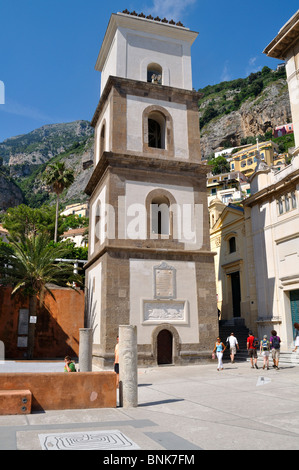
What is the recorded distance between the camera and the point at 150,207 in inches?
859

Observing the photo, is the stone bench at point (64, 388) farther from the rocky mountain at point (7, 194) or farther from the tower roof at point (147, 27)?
the rocky mountain at point (7, 194)

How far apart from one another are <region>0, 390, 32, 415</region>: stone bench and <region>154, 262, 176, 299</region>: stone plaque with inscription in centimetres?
1220

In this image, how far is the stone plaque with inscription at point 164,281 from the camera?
20609 millimetres

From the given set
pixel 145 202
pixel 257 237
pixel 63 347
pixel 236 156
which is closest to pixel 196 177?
pixel 145 202

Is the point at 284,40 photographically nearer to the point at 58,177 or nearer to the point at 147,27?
the point at 147,27

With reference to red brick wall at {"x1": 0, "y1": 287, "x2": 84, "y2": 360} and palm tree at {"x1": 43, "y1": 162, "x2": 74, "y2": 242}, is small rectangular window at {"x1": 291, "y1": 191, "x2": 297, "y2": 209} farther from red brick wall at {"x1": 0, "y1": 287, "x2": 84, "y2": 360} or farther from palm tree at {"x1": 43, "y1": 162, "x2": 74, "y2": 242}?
palm tree at {"x1": 43, "y1": 162, "x2": 74, "y2": 242}

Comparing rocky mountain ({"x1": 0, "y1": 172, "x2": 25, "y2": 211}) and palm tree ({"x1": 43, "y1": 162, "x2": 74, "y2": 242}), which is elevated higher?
rocky mountain ({"x1": 0, "y1": 172, "x2": 25, "y2": 211})

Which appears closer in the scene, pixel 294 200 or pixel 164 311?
pixel 164 311

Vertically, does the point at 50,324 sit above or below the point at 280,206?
below

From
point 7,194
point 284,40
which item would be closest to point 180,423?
point 284,40

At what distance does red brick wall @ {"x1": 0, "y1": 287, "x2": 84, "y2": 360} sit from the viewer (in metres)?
25.3

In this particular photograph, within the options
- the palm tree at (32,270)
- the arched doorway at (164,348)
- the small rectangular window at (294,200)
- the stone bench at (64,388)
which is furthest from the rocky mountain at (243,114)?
the stone bench at (64,388)

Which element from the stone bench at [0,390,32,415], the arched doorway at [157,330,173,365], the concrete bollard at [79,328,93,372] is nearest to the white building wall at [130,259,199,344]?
the arched doorway at [157,330,173,365]

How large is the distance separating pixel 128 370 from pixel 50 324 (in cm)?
1797
